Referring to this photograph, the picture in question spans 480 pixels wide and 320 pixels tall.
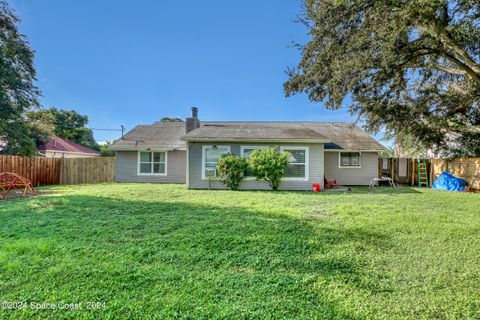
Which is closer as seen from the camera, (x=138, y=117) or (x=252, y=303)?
(x=252, y=303)

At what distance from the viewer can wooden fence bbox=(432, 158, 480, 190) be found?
12852 millimetres

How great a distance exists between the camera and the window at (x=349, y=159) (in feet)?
48.6

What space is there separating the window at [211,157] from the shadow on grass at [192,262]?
6.39m

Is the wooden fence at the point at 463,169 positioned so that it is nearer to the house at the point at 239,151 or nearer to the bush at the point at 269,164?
the house at the point at 239,151

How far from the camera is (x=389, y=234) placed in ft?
15.5

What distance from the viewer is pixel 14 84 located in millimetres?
11438

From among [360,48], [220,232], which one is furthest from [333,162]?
[220,232]

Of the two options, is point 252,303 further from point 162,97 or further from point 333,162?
point 162,97

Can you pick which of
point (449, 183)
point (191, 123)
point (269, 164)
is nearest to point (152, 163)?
point (191, 123)

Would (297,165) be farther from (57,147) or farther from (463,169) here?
(57,147)

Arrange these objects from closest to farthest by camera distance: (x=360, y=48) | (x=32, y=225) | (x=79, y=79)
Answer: (x=32, y=225), (x=360, y=48), (x=79, y=79)

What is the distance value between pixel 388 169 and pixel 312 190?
25.5 ft

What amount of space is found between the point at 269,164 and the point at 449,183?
1015 centimetres

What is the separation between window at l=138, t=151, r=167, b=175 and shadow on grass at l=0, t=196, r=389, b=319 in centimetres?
973
